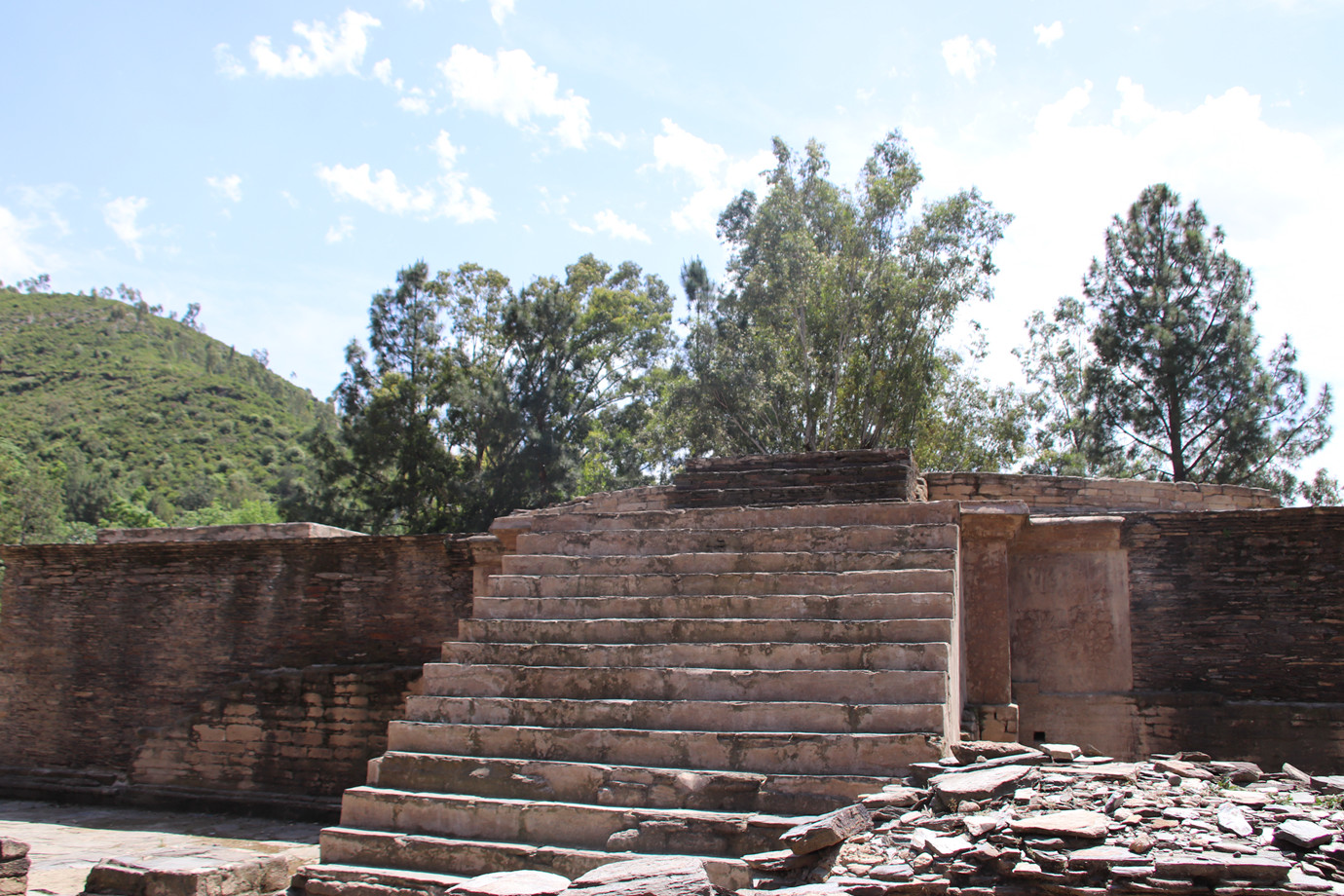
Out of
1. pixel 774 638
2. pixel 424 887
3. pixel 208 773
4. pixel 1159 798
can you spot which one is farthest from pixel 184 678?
pixel 1159 798

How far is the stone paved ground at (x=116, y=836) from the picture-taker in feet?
20.8

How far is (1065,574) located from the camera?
714 cm

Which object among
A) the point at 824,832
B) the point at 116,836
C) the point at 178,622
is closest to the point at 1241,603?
the point at 824,832

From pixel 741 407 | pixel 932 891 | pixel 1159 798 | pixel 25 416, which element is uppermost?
pixel 25 416

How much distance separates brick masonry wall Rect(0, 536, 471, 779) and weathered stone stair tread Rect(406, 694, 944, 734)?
3425mm

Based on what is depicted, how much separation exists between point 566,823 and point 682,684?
964 mm

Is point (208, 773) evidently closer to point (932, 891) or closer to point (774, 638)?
point (774, 638)

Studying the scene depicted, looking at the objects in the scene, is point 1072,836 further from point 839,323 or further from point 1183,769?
point 839,323

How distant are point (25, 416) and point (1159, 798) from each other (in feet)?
150

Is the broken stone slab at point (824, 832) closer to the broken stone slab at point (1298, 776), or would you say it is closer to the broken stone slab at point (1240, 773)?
the broken stone slab at point (1240, 773)

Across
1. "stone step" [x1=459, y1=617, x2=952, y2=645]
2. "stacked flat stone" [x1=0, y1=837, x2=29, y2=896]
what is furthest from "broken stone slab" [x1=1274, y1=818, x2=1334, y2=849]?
"stacked flat stone" [x1=0, y1=837, x2=29, y2=896]

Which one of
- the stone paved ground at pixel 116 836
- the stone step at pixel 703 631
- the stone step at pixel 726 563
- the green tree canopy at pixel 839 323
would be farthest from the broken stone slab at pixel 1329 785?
the green tree canopy at pixel 839 323

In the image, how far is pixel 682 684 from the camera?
516 cm

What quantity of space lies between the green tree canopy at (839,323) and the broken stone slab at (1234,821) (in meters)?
14.1
